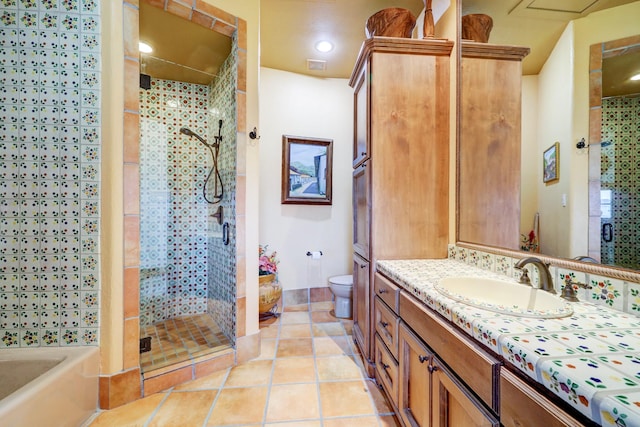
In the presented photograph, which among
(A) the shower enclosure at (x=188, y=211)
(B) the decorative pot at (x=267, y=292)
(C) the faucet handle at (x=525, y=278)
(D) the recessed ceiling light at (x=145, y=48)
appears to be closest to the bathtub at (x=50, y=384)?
(A) the shower enclosure at (x=188, y=211)

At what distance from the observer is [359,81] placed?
80.3 inches

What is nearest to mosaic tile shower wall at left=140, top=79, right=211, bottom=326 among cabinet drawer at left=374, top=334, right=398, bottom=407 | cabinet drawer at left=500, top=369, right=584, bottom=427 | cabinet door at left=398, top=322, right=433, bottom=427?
cabinet drawer at left=374, top=334, right=398, bottom=407

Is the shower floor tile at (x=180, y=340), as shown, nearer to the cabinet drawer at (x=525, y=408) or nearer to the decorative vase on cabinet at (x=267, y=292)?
the decorative vase on cabinet at (x=267, y=292)

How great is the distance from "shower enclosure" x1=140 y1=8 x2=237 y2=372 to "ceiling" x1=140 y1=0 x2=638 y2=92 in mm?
120

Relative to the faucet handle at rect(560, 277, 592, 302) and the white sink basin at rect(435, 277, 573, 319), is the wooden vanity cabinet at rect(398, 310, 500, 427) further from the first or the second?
the faucet handle at rect(560, 277, 592, 302)

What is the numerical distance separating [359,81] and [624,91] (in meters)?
1.52

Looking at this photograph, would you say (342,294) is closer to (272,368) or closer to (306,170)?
(272,368)

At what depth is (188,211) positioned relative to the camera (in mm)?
2566

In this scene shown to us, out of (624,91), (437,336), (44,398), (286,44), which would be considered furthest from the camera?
(286,44)

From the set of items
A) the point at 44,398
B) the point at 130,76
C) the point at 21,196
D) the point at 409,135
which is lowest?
the point at 44,398

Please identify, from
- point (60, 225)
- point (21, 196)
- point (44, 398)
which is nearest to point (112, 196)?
point (60, 225)

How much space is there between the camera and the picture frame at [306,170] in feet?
9.64

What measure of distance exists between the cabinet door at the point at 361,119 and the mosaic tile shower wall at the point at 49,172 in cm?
160

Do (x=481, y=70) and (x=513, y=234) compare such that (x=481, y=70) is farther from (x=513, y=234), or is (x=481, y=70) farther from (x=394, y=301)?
(x=394, y=301)
